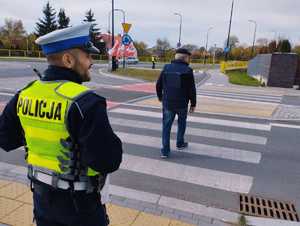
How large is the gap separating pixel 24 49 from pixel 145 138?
5966 cm

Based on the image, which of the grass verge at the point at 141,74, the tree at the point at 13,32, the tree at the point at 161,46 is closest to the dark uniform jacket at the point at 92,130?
the grass verge at the point at 141,74

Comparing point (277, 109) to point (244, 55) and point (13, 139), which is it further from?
point (244, 55)

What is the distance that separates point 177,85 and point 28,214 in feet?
10.5


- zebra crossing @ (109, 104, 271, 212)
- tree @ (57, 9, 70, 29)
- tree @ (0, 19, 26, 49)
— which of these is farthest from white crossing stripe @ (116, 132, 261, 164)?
tree @ (57, 9, 70, 29)

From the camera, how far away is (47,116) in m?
1.68

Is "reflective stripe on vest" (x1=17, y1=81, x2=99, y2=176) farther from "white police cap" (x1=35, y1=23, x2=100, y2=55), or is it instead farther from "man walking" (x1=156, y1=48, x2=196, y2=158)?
"man walking" (x1=156, y1=48, x2=196, y2=158)

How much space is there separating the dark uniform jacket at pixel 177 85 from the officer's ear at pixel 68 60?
3707 mm

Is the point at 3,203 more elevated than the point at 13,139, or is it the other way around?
the point at 13,139

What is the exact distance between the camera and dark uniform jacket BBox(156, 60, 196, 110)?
5.30m

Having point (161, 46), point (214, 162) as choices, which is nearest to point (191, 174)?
point (214, 162)

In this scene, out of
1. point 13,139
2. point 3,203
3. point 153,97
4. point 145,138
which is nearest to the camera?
point 13,139

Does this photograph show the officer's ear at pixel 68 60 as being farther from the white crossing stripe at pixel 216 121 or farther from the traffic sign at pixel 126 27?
the traffic sign at pixel 126 27

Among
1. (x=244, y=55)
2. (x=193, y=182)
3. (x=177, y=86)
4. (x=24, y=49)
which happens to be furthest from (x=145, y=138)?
(x=244, y=55)

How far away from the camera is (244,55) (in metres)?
77.5
